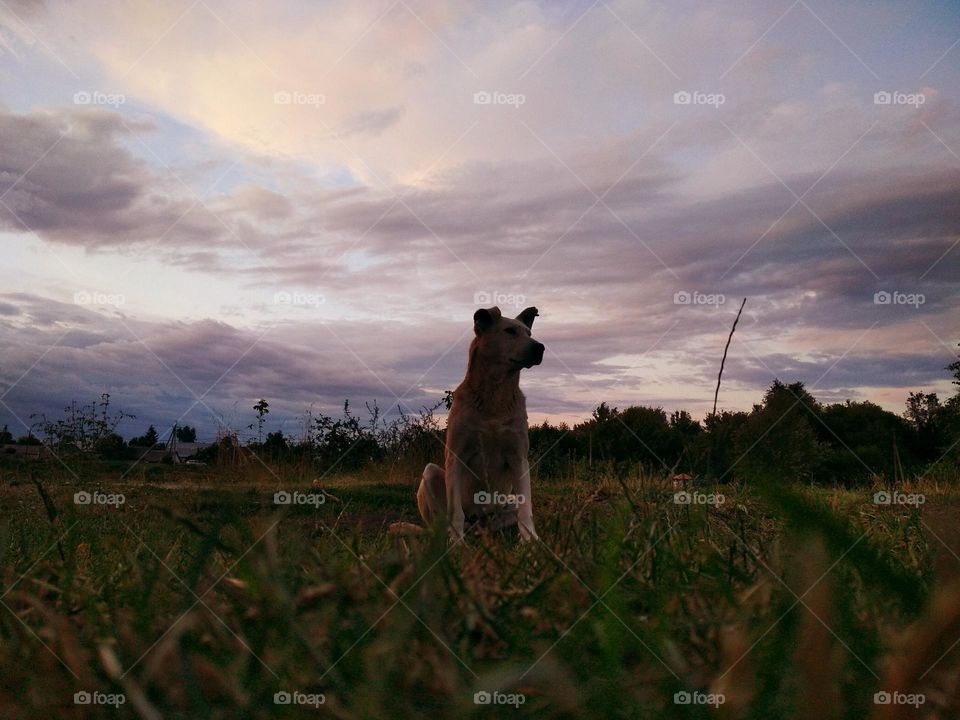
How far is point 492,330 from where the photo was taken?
868cm

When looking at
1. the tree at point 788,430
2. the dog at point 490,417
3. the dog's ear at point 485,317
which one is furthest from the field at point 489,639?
the tree at point 788,430

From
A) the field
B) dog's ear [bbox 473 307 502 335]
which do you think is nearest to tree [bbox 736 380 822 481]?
dog's ear [bbox 473 307 502 335]

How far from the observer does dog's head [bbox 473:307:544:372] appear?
8453mm

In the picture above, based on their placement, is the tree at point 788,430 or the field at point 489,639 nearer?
the field at point 489,639

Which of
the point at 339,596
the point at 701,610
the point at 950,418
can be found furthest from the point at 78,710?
the point at 950,418
